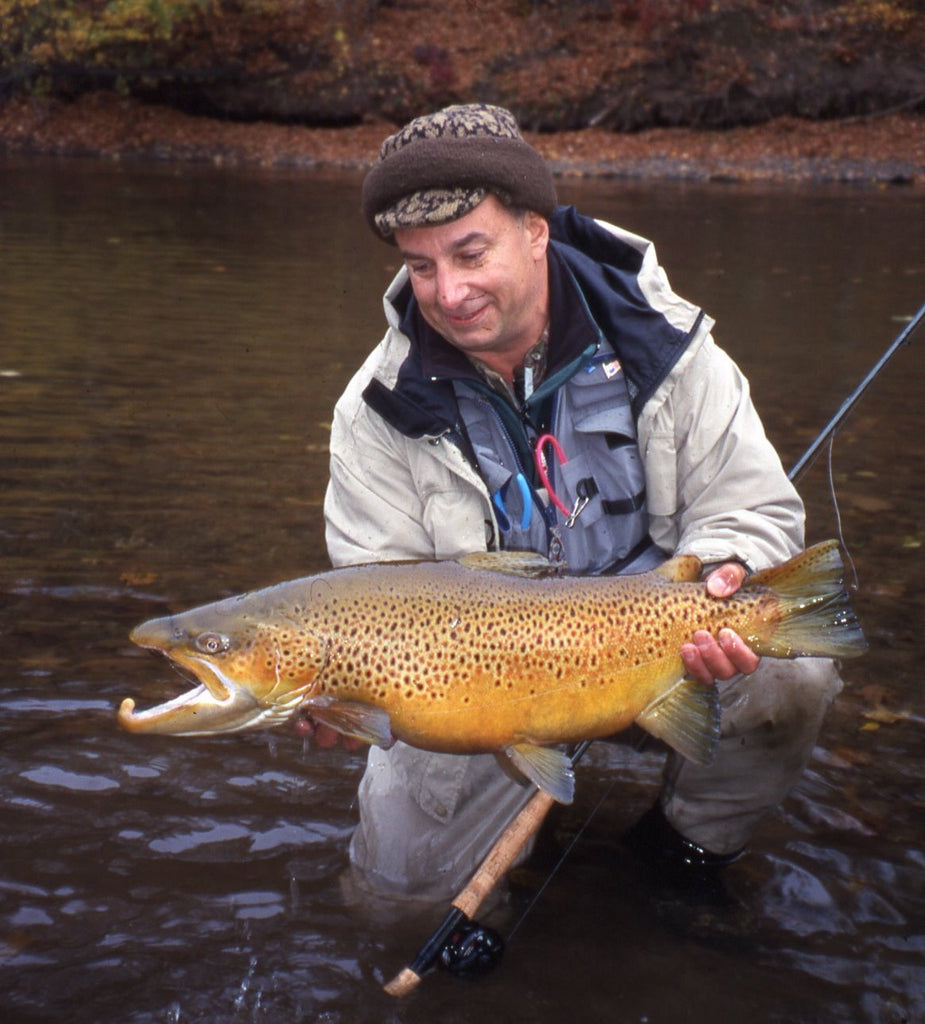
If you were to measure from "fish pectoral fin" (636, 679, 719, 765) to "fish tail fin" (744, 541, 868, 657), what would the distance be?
20 cm

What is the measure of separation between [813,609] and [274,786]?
1854 mm

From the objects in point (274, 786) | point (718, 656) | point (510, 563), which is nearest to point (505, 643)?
point (510, 563)

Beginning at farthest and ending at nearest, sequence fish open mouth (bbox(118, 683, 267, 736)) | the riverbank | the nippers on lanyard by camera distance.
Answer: the riverbank → the nippers on lanyard → fish open mouth (bbox(118, 683, 267, 736))

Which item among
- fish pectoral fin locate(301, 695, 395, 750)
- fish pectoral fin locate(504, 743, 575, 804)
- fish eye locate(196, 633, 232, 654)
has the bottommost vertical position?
fish pectoral fin locate(504, 743, 575, 804)

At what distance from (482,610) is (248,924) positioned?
109 cm

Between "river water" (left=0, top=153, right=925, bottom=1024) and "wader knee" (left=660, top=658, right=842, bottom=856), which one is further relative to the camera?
"wader knee" (left=660, top=658, right=842, bottom=856)

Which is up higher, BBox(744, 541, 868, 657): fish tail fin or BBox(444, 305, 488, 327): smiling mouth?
BBox(444, 305, 488, 327): smiling mouth

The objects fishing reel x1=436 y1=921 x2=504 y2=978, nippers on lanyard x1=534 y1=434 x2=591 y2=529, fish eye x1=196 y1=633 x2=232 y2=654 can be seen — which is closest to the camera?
fish eye x1=196 y1=633 x2=232 y2=654

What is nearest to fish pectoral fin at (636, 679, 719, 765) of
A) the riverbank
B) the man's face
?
the man's face

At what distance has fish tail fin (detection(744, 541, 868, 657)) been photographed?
116 inches

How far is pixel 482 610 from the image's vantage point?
300 cm

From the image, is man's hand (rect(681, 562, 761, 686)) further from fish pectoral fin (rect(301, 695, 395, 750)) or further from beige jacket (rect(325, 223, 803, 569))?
fish pectoral fin (rect(301, 695, 395, 750))

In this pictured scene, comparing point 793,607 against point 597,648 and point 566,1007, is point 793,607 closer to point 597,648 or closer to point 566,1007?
point 597,648

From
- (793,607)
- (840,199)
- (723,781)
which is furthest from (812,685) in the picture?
(840,199)
